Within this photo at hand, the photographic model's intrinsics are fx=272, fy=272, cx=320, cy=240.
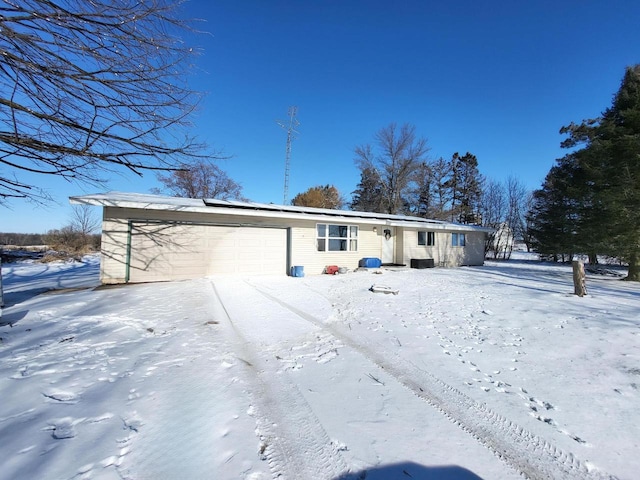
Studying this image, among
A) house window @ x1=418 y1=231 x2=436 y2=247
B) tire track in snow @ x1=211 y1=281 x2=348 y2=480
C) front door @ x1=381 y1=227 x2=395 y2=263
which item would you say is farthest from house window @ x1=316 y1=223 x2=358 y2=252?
tire track in snow @ x1=211 y1=281 x2=348 y2=480

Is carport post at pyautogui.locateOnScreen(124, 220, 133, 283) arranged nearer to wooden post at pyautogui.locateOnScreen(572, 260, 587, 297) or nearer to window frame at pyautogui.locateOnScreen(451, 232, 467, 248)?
wooden post at pyautogui.locateOnScreen(572, 260, 587, 297)

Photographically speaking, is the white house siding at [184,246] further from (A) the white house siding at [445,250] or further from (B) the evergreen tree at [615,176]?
(B) the evergreen tree at [615,176]

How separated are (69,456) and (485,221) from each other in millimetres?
31705

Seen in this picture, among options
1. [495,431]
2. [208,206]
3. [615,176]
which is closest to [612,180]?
[615,176]

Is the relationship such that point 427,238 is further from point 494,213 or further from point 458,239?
point 494,213

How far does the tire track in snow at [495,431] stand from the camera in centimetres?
184

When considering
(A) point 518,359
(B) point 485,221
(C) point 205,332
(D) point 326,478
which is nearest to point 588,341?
(A) point 518,359

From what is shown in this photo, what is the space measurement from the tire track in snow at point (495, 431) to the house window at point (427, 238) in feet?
42.7

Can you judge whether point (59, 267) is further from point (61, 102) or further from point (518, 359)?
point (518, 359)

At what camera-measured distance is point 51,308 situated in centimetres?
530

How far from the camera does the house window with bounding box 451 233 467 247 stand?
16.7 meters

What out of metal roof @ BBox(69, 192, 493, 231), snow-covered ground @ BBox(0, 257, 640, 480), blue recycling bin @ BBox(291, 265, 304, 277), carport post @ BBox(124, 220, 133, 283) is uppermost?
metal roof @ BBox(69, 192, 493, 231)

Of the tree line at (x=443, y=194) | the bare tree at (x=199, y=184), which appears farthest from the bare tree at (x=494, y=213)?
the bare tree at (x=199, y=184)

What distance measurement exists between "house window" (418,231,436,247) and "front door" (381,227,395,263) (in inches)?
66.8
